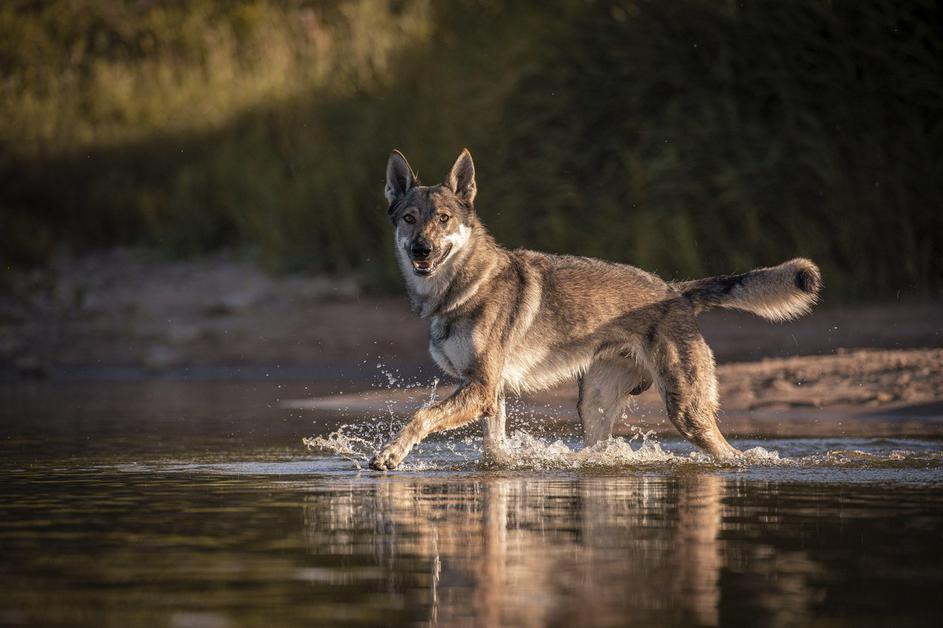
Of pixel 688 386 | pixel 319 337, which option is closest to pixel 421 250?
pixel 688 386

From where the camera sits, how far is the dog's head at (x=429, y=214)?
921 centimetres

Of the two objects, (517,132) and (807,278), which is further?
(517,132)

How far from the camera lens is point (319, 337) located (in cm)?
1711

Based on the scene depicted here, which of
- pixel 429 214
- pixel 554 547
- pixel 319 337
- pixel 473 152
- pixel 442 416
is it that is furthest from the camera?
pixel 473 152

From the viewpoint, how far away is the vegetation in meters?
16.7

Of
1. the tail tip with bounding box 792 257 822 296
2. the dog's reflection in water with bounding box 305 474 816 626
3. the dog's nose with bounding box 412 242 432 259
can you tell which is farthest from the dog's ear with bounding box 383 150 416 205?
the tail tip with bounding box 792 257 822 296

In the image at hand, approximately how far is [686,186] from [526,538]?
1173cm

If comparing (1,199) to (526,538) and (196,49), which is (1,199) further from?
(526,538)

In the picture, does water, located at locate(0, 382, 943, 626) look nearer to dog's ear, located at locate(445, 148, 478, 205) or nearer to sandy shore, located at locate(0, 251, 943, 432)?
dog's ear, located at locate(445, 148, 478, 205)

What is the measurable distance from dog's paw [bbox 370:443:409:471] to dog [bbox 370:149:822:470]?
526 mm

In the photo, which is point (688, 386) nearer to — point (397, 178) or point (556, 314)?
point (556, 314)

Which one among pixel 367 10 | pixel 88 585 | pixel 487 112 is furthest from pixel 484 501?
pixel 367 10

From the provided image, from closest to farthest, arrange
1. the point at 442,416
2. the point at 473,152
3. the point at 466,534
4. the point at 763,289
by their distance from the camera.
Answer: the point at 466,534, the point at 442,416, the point at 763,289, the point at 473,152

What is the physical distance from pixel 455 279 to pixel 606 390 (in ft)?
3.74
